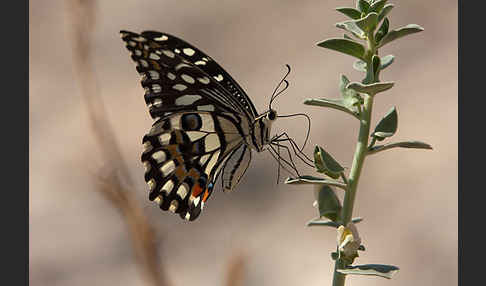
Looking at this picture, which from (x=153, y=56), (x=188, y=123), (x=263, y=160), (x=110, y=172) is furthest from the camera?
(x=263, y=160)

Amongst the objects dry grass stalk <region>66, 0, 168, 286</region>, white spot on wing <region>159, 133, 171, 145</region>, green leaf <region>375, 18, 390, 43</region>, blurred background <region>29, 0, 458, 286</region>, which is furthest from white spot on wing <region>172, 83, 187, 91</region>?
blurred background <region>29, 0, 458, 286</region>

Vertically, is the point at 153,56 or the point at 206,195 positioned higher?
the point at 153,56

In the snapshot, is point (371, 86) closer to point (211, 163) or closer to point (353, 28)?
point (353, 28)

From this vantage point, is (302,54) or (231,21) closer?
(302,54)

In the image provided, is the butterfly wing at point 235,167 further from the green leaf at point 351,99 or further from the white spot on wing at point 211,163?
the green leaf at point 351,99

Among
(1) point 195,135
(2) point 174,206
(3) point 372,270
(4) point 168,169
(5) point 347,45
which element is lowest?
(3) point 372,270

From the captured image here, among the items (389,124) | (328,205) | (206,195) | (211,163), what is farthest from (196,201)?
(389,124)

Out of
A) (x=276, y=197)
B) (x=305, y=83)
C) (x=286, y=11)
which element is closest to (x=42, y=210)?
(x=276, y=197)

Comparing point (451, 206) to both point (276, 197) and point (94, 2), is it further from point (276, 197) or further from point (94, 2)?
point (94, 2)
